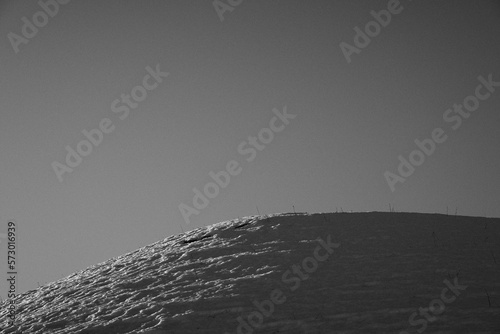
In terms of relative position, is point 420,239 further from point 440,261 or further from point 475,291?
point 475,291

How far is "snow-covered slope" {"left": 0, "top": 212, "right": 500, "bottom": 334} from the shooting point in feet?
19.8

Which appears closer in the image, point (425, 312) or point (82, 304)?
point (425, 312)

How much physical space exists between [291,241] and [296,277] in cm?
201

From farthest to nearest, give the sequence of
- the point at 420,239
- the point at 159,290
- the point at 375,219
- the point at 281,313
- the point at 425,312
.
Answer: the point at 375,219 < the point at 420,239 < the point at 159,290 < the point at 281,313 < the point at 425,312

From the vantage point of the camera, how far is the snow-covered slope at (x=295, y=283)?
238 inches

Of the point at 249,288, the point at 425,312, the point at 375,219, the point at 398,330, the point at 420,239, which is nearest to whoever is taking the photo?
the point at 398,330

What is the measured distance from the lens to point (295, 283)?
7.44m

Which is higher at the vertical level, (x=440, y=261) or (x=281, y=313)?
(x=281, y=313)

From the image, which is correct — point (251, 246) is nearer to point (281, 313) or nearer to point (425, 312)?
point (281, 313)

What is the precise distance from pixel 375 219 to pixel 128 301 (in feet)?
23.0

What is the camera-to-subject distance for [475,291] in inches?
258

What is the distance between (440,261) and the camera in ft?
26.2

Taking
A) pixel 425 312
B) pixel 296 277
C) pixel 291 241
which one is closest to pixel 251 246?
pixel 291 241

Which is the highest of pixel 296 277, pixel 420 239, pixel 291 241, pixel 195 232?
pixel 195 232
